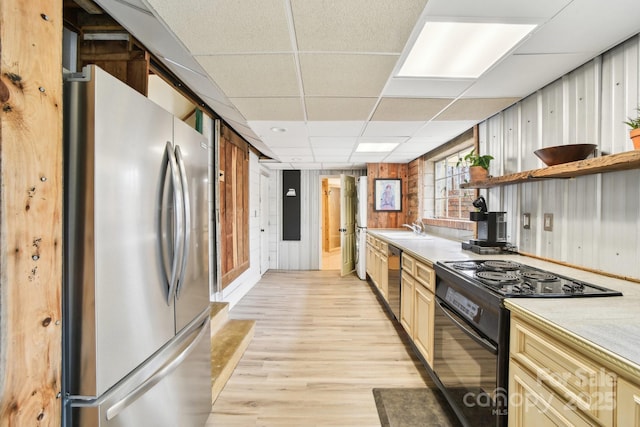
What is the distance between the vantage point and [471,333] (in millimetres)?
1394

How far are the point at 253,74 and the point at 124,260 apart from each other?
1.40 meters

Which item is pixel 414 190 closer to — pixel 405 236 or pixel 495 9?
pixel 405 236

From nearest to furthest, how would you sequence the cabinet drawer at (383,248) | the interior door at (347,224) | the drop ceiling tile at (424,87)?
1. the drop ceiling tile at (424,87)
2. the cabinet drawer at (383,248)
3. the interior door at (347,224)

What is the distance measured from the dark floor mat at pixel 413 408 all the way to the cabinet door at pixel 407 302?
0.52 m

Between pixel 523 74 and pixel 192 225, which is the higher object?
pixel 523 74

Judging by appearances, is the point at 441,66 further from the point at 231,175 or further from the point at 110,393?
the point at 231,175

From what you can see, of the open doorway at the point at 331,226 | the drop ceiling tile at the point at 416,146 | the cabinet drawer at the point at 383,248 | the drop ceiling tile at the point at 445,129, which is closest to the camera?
the drop ceiling tile at the point at 445,129

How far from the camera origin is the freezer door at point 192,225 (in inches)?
52.1

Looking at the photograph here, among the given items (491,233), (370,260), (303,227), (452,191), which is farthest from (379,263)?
(303,227)

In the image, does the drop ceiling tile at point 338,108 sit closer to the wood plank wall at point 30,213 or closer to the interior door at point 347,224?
the wood plank wall at point 30,213

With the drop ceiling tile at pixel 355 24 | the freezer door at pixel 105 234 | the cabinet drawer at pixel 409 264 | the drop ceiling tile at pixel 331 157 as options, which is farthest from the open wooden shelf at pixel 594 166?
the drop ceiling tile at pixel 331 157

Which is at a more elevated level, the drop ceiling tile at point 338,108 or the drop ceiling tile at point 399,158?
the drop ceiling tile at point 399,158

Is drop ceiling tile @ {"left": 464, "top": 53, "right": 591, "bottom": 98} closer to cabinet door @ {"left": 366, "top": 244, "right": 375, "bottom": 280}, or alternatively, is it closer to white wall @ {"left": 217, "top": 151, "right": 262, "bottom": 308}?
Result: cabinet door @ {"left": 366, "top": 244, "right": 375, "bottom": 280}

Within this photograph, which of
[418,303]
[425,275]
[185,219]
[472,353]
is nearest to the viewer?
[185,219]
